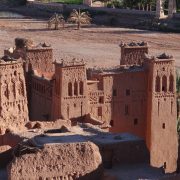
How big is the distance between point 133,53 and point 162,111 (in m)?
4.28

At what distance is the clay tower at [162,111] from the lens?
3381cm

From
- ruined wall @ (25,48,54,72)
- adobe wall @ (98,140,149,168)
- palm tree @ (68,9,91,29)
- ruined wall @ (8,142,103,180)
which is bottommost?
palm tree @ (68,9,91,29)

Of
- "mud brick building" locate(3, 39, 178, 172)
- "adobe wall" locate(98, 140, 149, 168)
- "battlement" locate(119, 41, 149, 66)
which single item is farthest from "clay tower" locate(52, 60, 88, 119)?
"adobe wall" locate(98, 140, 149, 168)

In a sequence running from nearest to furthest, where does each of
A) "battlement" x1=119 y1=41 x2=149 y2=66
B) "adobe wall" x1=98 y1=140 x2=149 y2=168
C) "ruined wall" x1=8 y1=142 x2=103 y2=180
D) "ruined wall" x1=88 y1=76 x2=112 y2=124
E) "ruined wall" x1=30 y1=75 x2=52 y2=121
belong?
"ruined wall" x1=8 y1=142 x2=103 y2=180, "adobe wall" x1=98 y1=140 x2=149 y2=168, "ruined wall" x1=88 y1=76 x2=112 y2=124, "ruined wall" x1=30 y1=75 x2=52 y2=121, "battlement" x1=119 y1=41 x2=149 y2=66

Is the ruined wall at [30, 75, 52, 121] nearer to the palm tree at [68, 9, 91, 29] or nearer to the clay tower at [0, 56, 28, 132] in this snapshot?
the clay tower at [0, 56, 28, 132]

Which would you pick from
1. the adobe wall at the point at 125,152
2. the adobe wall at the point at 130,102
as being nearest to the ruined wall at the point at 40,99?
the adobe wall at the point at 130,102

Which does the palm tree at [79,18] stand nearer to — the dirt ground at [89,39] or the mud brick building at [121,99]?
the dirt ground at [89,39]

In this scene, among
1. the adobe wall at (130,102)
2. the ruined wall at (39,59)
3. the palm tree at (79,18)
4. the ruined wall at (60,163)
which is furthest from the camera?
the palm tree at (79,18)

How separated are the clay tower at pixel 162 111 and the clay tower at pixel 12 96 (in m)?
5.47

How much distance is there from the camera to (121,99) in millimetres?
34438

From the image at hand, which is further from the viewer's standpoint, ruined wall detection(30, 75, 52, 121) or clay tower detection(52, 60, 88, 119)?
ruined wall detection(30, 75, 52, 121)

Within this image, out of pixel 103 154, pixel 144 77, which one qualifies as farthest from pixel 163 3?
pixel 103 154

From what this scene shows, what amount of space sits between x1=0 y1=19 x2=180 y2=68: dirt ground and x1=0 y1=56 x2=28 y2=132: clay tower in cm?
3232

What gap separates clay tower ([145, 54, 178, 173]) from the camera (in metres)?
33.8
